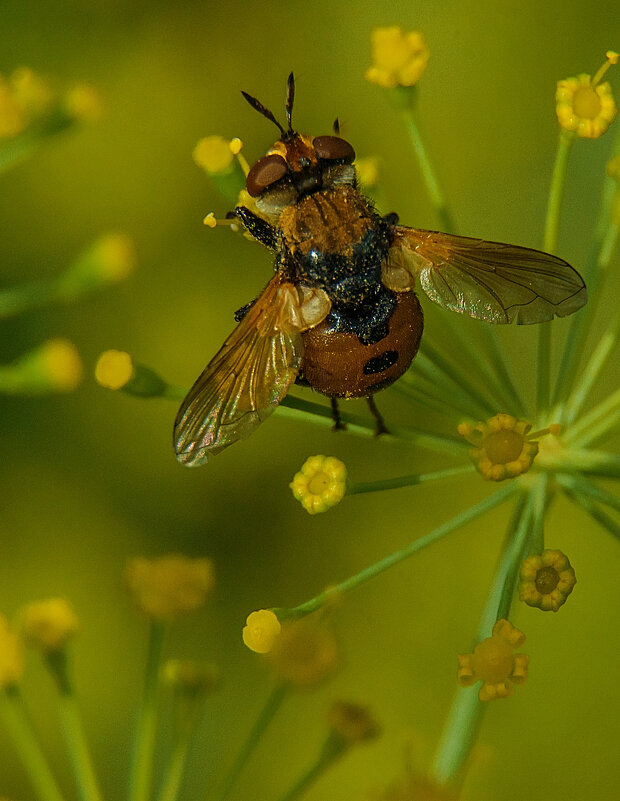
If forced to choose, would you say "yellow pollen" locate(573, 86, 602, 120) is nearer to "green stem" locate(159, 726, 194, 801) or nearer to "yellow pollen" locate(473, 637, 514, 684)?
"yellow pollen" locate(473, 637, 514, 684)

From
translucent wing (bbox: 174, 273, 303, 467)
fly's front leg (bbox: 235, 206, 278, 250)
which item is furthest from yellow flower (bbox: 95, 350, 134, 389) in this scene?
fly's front leg (bbox: 235, 206, 278, 250)

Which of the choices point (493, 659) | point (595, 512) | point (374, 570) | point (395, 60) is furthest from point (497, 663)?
point (395, 60)

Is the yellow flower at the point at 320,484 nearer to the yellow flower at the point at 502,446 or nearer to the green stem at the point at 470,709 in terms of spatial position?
the yellow flower at the point at 502,446

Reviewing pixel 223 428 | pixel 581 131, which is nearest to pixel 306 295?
pixel 223 428

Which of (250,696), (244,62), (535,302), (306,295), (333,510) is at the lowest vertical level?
(250,696)

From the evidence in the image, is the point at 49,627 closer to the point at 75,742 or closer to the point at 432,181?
the point at 75,742

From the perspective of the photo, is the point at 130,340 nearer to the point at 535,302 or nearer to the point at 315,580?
the point at 315,580
